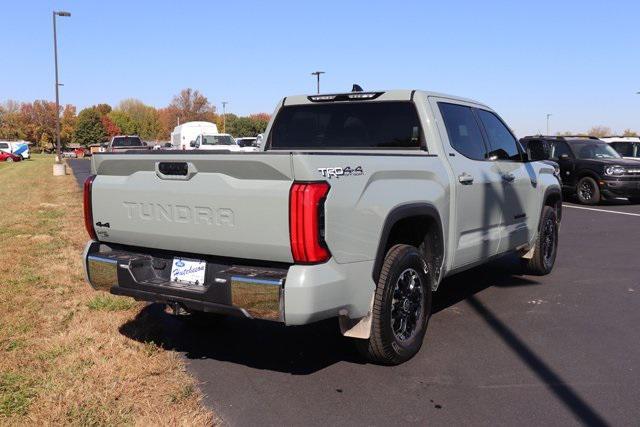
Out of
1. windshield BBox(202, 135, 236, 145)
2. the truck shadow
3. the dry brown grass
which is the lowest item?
the truck shadow

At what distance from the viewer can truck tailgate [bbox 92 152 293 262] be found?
134 inches

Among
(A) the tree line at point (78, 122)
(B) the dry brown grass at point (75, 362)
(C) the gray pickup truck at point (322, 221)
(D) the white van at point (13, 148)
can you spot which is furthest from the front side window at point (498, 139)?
(A) the tree line at point (78, 122)

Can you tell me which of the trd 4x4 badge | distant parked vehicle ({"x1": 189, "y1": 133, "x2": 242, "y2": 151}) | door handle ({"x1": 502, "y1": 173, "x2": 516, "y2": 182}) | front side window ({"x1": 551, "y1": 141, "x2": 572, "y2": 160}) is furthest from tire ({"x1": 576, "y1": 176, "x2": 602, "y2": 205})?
distant parked vehicle ({"x1": 189, "y1": 133, "x2": 242, "y2": 151})

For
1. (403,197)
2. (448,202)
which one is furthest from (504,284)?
(403,197)

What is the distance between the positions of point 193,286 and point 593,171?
14354mm

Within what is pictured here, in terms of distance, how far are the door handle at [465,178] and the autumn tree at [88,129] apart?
362 feet

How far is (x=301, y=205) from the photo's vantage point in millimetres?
3303

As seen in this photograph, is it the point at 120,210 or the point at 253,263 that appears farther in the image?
the point at 120,210

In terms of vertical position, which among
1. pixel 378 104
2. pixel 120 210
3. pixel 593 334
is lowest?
pixel 593 334

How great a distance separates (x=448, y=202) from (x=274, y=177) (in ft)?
5.81

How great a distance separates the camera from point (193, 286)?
3.78 m

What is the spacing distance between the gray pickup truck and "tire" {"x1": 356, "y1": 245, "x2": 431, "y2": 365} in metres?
0.01

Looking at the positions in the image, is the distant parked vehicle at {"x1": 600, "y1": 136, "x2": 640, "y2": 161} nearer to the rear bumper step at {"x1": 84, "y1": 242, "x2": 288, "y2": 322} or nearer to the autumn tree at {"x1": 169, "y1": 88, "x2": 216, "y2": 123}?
the rear bumper step at {"x1": 84, "y1": 242, "x2": 288, "y2": 322}

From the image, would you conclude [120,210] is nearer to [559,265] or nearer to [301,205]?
[301,205]
